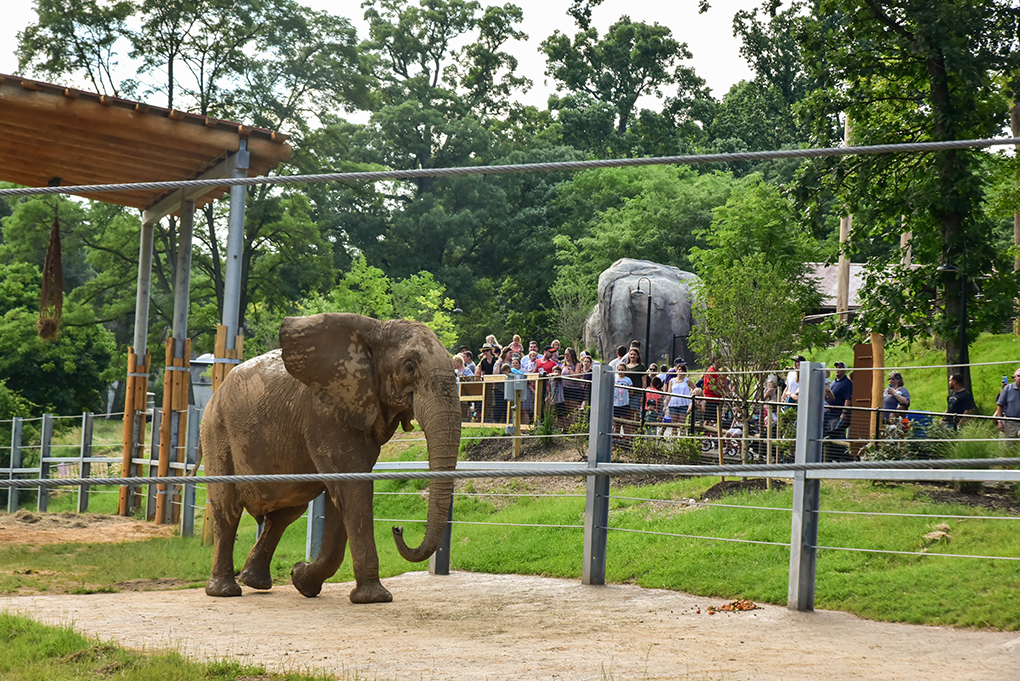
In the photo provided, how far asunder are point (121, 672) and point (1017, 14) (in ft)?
50.7

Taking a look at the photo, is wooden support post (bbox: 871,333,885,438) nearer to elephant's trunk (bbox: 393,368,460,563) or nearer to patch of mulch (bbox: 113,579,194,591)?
elephant's trunk (bbox: 393,368,460,563)

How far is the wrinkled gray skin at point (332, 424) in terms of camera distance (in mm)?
7156

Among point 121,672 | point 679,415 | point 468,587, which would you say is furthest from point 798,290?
point 121,672

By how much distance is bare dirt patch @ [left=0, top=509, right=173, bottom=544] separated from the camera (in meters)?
12.4

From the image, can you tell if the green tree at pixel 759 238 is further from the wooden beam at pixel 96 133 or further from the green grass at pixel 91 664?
the green grass at pixel 91 664

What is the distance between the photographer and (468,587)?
29.1 feet

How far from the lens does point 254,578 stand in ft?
27.6

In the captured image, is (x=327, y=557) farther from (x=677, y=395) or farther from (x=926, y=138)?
Result: (x=926, y=138)

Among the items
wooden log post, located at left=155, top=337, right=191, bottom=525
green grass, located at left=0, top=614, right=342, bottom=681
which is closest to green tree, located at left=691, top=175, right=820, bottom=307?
wooden log post, located at left=155, top=337, right=191, bottom=525

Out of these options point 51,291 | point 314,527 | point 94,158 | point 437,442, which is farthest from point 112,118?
point 437,442

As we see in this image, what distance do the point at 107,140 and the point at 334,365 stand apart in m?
5.94

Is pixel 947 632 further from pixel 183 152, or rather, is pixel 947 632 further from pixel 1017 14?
pixel 1017 14

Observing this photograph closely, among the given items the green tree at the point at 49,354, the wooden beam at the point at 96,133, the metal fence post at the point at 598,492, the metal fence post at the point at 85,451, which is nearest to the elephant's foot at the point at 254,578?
the metal fence post at the point at 598,492

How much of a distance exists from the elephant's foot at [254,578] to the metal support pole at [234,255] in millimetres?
Answer: 3132
